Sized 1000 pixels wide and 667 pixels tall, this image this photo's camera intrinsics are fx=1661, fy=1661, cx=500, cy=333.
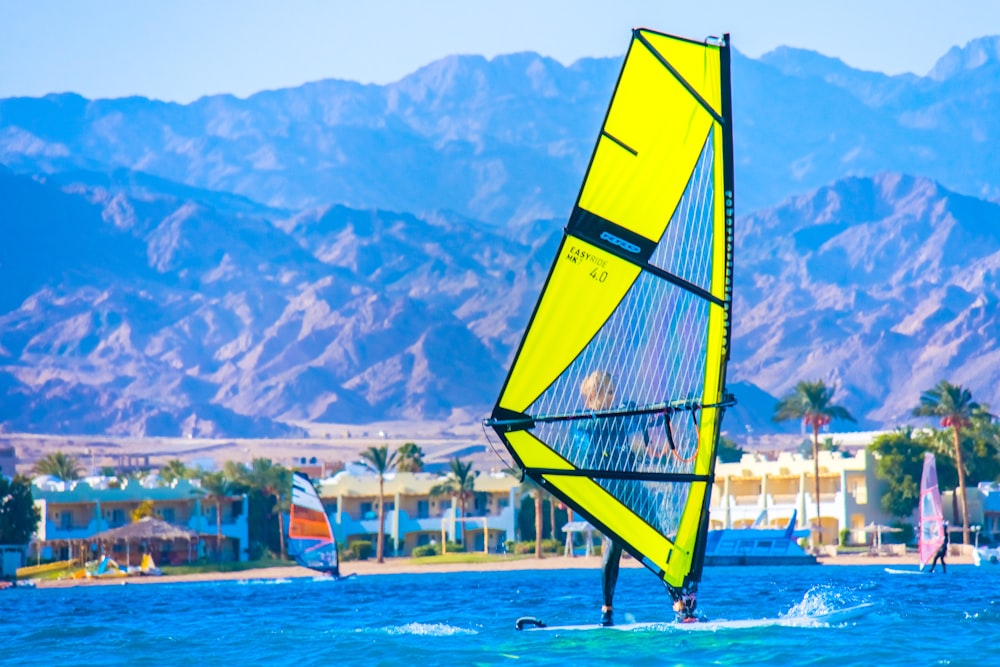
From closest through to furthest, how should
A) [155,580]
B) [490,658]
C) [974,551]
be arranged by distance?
[490,658], [974,551], [155,580]

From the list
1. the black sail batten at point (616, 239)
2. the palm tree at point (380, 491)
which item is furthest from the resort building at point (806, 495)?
the black sail batten at point (616, 239)

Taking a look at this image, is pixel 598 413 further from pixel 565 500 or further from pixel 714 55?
pixel 714 55

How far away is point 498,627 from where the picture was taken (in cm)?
3294

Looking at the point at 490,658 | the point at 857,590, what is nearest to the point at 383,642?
the point at 490,658

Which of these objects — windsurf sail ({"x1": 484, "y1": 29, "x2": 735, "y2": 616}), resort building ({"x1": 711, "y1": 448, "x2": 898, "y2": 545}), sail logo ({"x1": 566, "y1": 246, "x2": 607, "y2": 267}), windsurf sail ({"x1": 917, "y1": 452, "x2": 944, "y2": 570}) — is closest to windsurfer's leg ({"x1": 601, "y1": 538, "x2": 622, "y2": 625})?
windsurf sail ({"x1": 484, "y1": 29, "x2": 735, "y2": 616})

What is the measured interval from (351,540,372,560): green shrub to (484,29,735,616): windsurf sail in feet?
270

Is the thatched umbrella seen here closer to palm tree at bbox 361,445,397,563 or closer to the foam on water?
palm tree at bbox 361,445,397,563

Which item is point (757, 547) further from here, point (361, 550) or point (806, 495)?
point (361, 550)

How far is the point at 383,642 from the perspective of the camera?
2973cm

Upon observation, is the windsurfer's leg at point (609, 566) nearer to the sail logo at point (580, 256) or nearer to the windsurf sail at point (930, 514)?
the sail logo at point (580, 256)

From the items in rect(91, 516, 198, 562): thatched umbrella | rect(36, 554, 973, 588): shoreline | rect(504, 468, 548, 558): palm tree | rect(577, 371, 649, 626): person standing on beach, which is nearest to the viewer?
rect(577, 371, 649, 626): person standing on beach

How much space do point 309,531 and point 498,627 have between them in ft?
135

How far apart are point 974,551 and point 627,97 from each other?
5896 cm

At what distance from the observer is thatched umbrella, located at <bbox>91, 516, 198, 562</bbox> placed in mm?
90000
